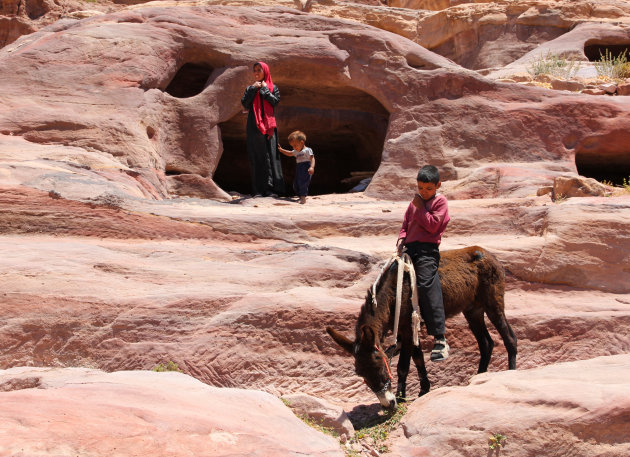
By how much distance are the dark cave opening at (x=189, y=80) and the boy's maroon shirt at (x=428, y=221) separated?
704cm

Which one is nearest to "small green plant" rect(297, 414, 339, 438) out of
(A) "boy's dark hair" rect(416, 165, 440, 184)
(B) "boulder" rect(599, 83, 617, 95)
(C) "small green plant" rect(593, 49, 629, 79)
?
(A) "boy's dark hair" rect(416, 165, 440, 184)

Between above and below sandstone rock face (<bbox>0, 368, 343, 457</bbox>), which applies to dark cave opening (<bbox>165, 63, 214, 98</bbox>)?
above

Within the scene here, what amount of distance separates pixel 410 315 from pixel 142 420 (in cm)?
253

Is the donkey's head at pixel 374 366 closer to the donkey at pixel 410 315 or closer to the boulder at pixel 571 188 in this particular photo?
the donkey at pixel 410 315

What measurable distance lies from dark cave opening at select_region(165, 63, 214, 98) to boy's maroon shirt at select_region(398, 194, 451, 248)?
704 cm

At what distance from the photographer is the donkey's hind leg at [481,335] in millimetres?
6125

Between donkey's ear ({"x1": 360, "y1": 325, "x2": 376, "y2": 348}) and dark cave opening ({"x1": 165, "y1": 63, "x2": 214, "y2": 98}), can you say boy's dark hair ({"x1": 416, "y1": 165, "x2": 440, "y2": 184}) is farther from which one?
dark cave opening ({"x1": 165, "y1": 63, "x2": 214, "y2": 98})

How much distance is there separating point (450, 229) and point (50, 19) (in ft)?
42.3

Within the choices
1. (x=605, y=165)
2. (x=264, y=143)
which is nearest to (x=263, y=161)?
(x=264, y=143)

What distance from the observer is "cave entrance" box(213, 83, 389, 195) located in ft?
40.8

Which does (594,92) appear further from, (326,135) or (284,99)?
(284,99)

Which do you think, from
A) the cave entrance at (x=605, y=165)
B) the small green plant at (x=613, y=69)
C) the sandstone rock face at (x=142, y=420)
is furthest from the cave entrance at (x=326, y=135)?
the sandstone rock face at (x=142, y=420)

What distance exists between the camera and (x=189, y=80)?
12.0 meters

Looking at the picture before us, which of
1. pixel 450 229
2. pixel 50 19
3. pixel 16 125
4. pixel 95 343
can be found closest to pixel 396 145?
pixel 450 229
